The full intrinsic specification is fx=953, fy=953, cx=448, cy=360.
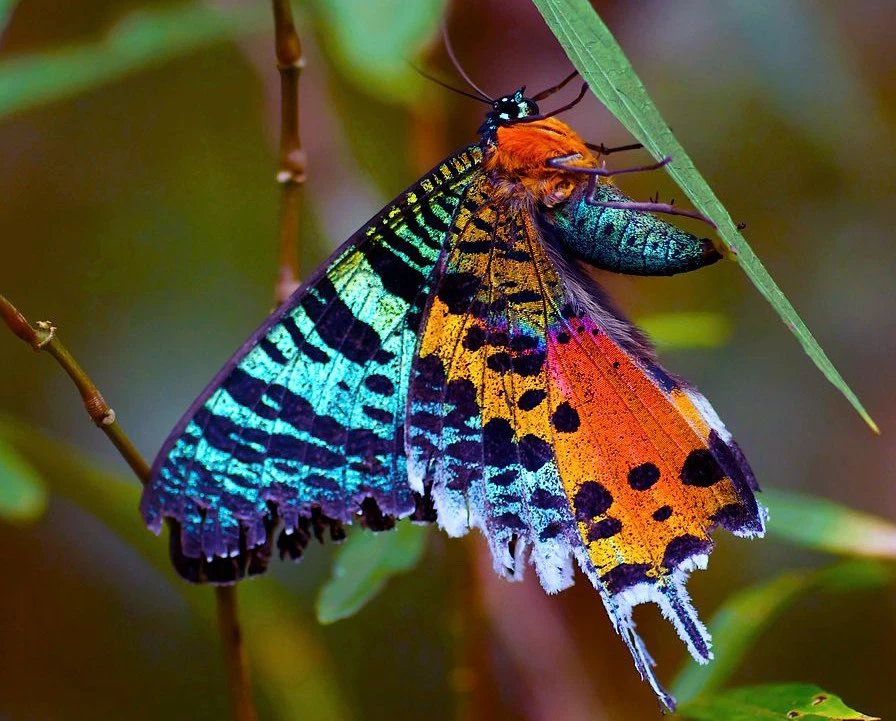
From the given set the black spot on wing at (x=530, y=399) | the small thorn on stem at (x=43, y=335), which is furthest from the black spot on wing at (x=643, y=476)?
the small thorn on stem at (x=43, y=335)

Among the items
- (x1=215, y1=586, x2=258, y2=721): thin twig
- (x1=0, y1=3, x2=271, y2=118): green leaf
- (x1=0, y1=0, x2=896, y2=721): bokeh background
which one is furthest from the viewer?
(x1=0, y1=0, x2=896, y2=721): bokeh background

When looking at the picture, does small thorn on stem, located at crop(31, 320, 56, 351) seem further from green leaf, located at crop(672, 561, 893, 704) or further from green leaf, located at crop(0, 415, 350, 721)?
green leaf, located at crop(672, 561, 893, 704)

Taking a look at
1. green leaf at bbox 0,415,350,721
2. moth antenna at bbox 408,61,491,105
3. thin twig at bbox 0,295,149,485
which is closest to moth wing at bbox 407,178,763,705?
moth antenna at bbox 408,61,491,105

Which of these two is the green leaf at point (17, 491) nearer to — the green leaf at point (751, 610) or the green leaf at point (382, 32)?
the green leaf at point (382, 32)

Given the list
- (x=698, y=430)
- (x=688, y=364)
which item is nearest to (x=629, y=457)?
(x=698, y=430)

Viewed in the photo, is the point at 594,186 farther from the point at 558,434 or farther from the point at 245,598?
the point at 245,598

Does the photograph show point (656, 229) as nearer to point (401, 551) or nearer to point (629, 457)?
point (629, 457)
